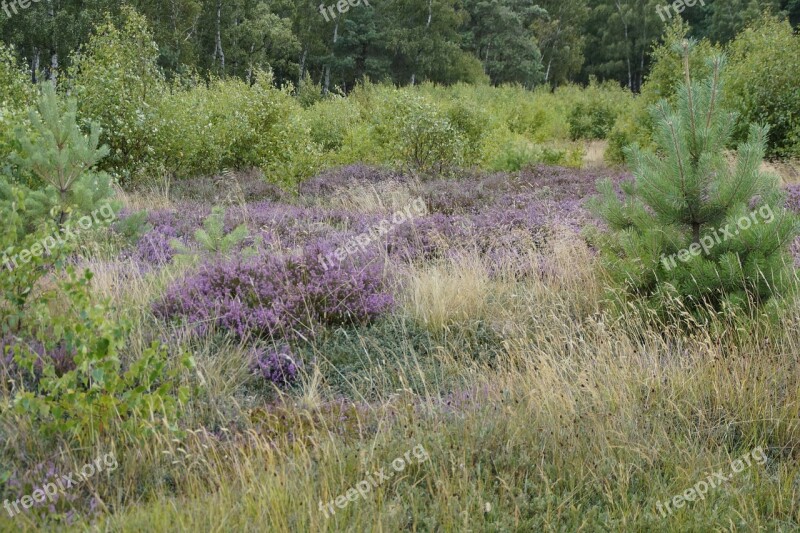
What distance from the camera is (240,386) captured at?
3.84 m

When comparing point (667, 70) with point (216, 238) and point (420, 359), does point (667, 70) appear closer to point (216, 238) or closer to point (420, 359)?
point (216, 238)

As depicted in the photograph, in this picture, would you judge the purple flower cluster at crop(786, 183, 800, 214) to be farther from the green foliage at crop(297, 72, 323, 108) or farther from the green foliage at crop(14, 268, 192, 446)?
the green foliage at crop(297, 72, 323, 108)

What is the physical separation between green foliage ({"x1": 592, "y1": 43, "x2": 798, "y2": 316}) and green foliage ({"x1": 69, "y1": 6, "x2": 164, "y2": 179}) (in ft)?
32.0

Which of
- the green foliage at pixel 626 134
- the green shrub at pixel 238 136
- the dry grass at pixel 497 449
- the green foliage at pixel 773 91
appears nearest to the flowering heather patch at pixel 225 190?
the green shrub at pixel 238 136

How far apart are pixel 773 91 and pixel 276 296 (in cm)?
1264

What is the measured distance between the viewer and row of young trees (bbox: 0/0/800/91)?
3231cm

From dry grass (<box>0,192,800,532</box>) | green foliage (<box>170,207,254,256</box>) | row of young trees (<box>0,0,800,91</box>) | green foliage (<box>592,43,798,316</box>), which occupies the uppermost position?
row of young trees (<box>0,0,800,91</box>)

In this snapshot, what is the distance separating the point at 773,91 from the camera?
13.2 metres

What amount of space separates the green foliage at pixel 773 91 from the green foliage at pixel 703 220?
9.91 metres

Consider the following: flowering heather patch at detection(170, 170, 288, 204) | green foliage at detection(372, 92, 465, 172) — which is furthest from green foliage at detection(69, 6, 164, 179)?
green foliage at detection(372, 92, 465, 172)

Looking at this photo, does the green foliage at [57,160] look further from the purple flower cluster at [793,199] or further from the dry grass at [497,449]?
the purple flower cluster at [793,199]

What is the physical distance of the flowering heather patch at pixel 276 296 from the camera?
453 cm

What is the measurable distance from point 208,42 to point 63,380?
42995 millimetres

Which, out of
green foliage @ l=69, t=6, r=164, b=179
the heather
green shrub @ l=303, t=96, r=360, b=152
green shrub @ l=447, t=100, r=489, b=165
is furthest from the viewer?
green shrub @ l=303, t=96, r=360, b=152
